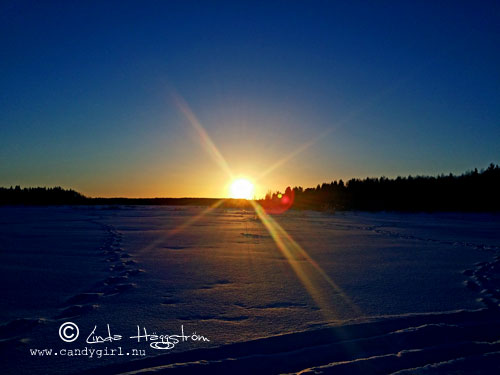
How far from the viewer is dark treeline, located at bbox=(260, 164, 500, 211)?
27438 millimetres

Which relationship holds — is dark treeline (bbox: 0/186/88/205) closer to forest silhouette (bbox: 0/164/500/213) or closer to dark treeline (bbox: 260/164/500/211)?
forest silhouette (bbox: 0/164/500/213)

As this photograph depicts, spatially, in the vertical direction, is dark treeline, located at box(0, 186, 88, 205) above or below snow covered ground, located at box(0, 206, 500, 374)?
above

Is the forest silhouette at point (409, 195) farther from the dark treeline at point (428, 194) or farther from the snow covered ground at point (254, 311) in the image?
the snow covered ground at point (254, 311)

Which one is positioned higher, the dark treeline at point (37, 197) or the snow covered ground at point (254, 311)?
the dark treeline at point (37, 197)

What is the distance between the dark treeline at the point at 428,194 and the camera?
90.0ft

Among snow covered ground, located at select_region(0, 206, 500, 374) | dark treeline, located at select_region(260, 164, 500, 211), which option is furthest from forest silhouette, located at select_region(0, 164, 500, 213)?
snow covered ground, located at select_region(0, 206, 500, 374)

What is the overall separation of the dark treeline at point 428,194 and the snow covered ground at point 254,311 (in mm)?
25105

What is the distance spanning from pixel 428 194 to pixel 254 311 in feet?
105

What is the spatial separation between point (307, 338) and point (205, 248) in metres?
4.63

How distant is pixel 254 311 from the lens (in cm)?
322

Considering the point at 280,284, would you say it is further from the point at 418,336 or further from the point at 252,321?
the point at 418,336

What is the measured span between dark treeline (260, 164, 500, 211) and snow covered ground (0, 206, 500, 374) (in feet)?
82.4

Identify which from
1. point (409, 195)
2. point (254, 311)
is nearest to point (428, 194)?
point (409, 195)

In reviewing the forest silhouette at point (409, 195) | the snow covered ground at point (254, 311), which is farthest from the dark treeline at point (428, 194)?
the snow covered ground at point (254, 311)
